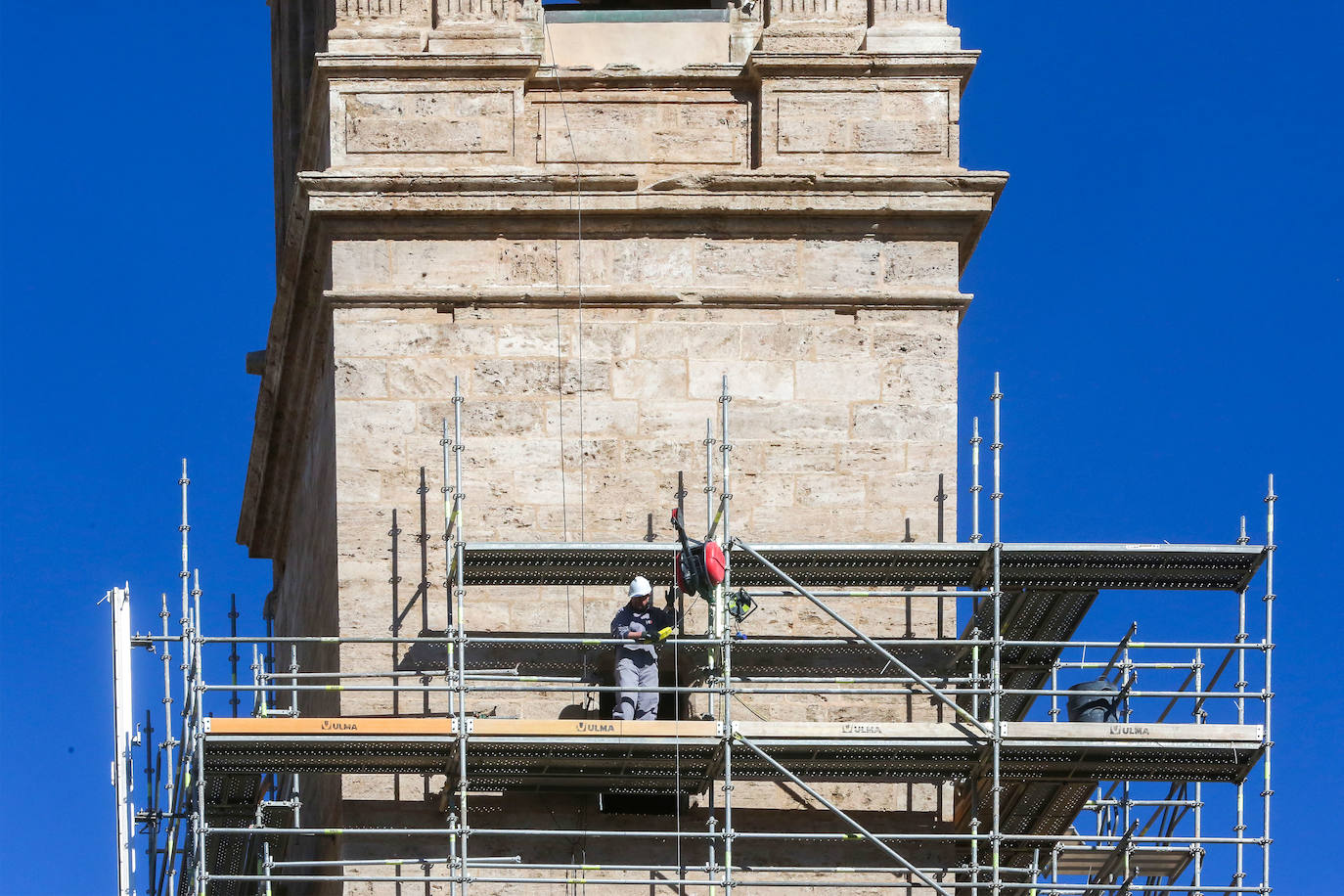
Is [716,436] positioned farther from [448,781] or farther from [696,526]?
[448,781]

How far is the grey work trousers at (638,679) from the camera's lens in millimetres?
33625

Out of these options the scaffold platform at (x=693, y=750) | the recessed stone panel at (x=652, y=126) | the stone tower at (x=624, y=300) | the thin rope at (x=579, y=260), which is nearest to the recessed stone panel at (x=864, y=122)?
the stone tower at (x=624, y=300)

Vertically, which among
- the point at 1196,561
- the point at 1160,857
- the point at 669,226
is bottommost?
the point at 1160,857

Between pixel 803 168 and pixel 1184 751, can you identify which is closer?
pixel 1184 751

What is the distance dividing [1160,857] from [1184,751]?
13.9ft

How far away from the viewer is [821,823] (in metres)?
33.8

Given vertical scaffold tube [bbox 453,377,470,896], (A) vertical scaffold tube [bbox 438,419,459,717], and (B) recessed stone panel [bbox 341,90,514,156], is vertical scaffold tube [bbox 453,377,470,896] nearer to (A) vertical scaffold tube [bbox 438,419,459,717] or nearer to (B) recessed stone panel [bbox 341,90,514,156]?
(A) vertical scaffold tube [bbox 438,419,459,717]

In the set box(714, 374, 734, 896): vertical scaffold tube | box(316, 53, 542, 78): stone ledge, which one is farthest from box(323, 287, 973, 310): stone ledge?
box(316, 53, 542, 78): stone ledge

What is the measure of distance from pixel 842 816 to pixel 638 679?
1.94m

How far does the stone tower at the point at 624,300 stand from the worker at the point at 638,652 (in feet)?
2.35

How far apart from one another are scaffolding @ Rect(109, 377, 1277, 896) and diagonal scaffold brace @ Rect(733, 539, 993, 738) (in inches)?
2.0

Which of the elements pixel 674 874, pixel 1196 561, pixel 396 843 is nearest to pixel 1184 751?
pixel 1196 561

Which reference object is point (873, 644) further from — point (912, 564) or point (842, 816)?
point (842, 816)

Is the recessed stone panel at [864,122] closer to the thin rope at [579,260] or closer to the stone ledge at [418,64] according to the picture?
the thin rope at [579,260]
